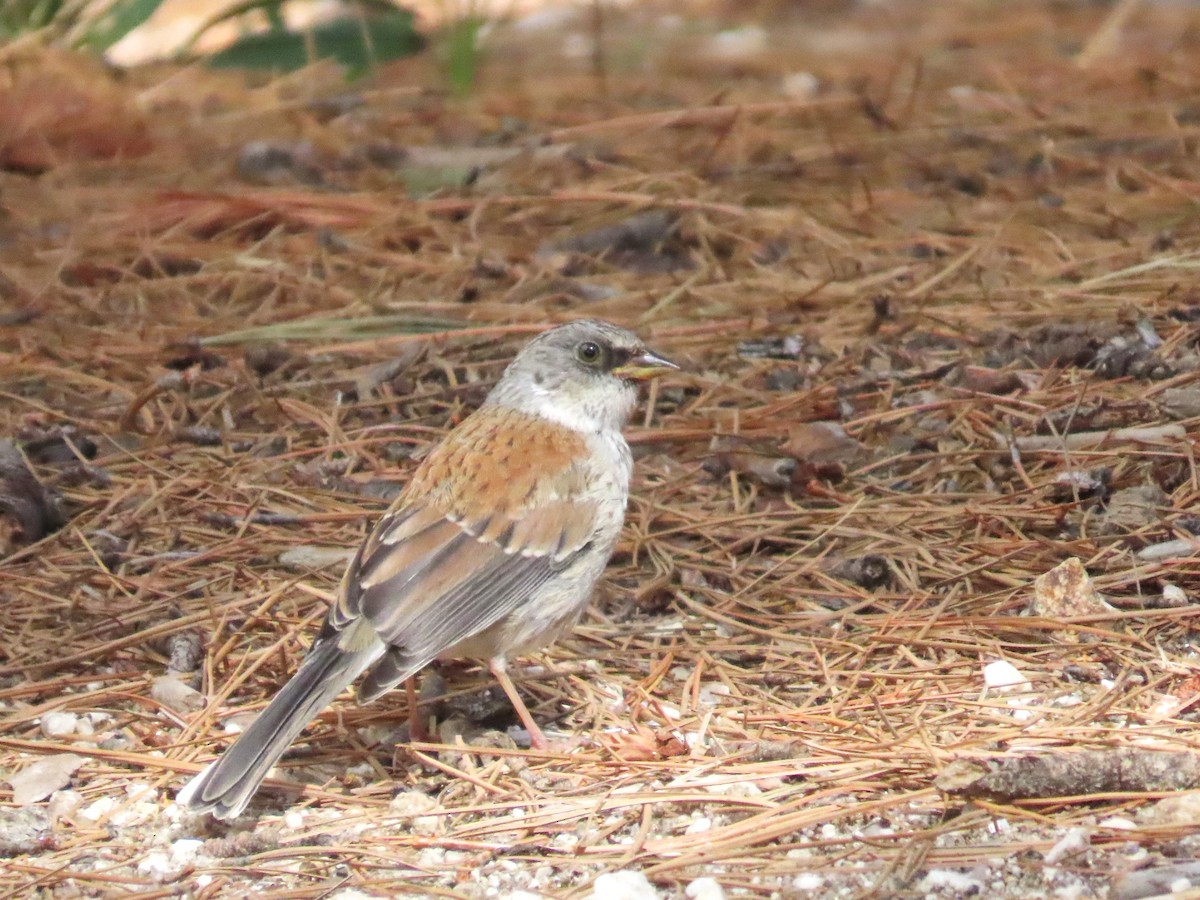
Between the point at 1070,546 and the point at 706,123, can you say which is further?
the point at 706,123

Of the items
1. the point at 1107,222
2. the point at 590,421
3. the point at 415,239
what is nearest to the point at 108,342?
the point at 415,239

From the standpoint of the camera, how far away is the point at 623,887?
136 inches

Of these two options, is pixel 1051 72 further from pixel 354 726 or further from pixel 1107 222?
pixel 354 726

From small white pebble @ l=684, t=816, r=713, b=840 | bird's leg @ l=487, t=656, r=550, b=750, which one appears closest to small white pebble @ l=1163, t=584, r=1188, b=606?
small white pebble @ l=684, t=816, r=713, b=840

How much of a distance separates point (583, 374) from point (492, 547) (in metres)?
0.82

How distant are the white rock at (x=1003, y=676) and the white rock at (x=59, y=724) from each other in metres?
2.50

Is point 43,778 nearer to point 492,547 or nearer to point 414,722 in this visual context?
point 414,722

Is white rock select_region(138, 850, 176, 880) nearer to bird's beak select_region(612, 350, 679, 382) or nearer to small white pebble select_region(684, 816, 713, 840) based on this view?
small white pebble select_region(684, 816, 713, 840)

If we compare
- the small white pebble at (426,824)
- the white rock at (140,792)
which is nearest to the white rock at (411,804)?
the small white pebble at (426,824)

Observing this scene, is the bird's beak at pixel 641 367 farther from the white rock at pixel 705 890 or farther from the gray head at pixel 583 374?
the white rock at pixel 705 890

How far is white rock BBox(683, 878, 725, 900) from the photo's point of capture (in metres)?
3.42

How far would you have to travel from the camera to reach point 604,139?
28.8ft

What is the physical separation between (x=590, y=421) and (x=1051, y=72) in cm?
595

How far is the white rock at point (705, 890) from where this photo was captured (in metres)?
3.42
